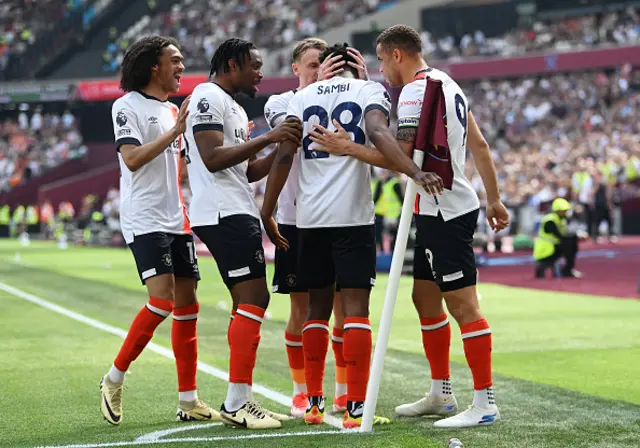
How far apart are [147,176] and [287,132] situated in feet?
3.33

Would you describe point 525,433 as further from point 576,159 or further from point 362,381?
point 576,159

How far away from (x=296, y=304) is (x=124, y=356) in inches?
45.9

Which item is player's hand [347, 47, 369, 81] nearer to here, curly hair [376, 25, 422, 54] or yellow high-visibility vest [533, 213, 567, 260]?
curly hair [376, 25, 422, 54]

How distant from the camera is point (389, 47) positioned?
6562 millimetres

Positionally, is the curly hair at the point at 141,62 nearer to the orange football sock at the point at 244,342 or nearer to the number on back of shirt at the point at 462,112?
the orange football sock at the point at 244,342

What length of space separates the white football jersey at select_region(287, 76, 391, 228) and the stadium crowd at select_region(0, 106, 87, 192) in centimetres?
4848

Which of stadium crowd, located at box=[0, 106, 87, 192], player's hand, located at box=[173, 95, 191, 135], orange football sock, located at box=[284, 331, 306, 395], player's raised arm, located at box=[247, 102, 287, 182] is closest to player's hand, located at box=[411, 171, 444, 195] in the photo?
Result: player's raised arm, located at box=[247, 102, 287, 182]

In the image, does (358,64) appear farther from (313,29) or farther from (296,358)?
(313,29)

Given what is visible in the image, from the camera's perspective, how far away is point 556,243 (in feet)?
63.2

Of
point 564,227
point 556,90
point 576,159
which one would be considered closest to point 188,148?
point 564,227

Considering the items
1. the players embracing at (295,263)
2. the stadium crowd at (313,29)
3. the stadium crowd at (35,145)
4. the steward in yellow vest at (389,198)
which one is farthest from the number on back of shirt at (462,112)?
the stadium crowd at (35,145)

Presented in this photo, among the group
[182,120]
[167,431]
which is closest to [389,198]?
[182,120]

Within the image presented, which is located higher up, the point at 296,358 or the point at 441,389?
the point at 296,358

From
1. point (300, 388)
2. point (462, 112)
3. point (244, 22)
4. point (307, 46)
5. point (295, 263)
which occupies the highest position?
point (244, 22)
